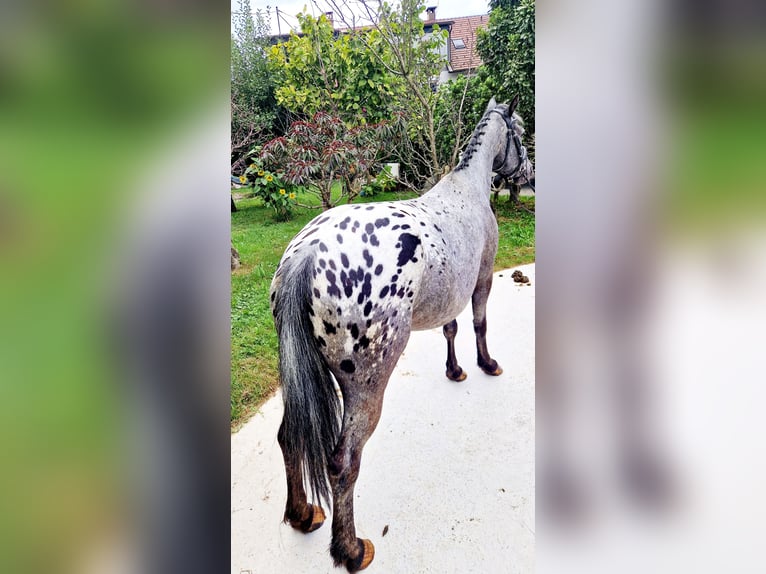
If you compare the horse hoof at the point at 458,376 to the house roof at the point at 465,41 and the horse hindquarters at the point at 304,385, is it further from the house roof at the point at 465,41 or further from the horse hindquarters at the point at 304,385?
the house roof at the point at 465,41

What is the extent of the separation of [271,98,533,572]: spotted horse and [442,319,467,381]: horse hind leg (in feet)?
1.75

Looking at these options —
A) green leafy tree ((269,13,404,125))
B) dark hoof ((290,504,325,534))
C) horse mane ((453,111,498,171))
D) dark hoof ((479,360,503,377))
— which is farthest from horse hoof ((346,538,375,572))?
green leafy tree ((269,13,404,125))

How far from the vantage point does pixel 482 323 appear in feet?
6.60

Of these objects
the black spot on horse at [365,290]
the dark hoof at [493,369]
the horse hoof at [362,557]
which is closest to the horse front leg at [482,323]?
the dark hoof at [493,369]

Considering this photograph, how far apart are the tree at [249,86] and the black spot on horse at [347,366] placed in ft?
3.80

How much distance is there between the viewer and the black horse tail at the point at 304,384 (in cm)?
133

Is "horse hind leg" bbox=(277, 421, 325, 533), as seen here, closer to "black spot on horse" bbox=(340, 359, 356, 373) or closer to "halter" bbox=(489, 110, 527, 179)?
"black spot on horse" bbox=(340, 359, 356, 373)

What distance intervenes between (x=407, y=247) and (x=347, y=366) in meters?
0.48

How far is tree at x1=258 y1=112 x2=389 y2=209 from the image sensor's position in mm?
1916

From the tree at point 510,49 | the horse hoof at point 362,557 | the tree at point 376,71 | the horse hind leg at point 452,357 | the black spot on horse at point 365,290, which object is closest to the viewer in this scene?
the black spot on horse at point 365,290
